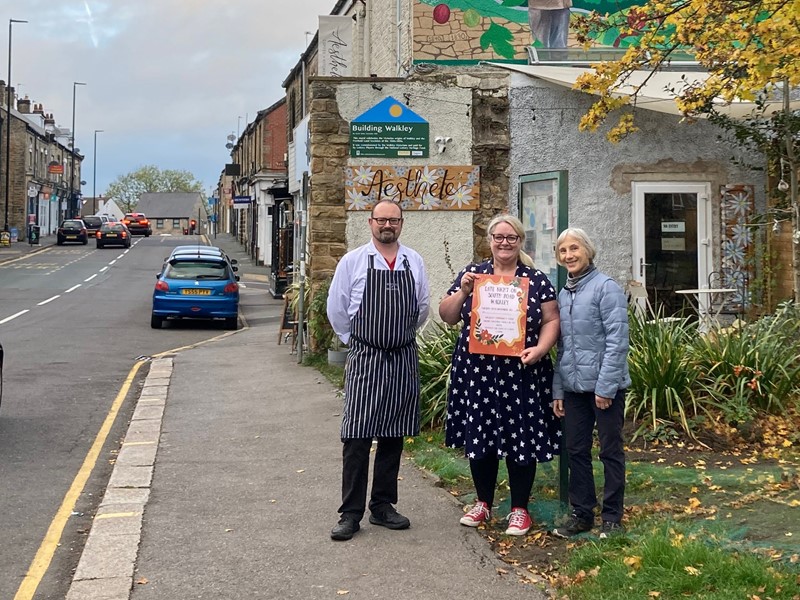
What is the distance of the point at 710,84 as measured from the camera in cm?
1002

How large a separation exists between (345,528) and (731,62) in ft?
21.6

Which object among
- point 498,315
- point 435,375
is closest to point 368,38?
point 435,375

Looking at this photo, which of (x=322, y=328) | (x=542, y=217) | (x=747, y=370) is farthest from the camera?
(x=322, y=328)

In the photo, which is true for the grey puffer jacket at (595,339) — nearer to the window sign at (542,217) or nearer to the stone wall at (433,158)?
the window sign at (542,217)

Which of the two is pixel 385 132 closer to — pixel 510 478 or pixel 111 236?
pixel 510 478

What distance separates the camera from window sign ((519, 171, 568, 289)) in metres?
6.59

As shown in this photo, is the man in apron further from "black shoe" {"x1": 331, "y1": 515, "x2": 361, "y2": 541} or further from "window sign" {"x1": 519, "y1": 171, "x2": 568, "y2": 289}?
"window sign" {"x1": 519, "y1": 171, "x2": 568, "y2": 289}

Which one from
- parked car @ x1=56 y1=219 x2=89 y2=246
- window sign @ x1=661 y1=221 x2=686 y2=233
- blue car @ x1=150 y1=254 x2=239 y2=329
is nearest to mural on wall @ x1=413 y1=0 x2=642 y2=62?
window sign @ x1=661 y1=221 x2=686 y2=233

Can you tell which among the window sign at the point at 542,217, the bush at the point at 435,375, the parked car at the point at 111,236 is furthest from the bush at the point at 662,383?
the parked car at the point at 111,236

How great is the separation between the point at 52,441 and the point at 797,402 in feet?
20.8

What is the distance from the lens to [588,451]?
18.4 feet

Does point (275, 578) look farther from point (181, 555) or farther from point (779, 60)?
point (779, 60)

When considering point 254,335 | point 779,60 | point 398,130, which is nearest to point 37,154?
point 254,335

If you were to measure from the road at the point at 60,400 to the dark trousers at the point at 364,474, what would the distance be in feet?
5.05
